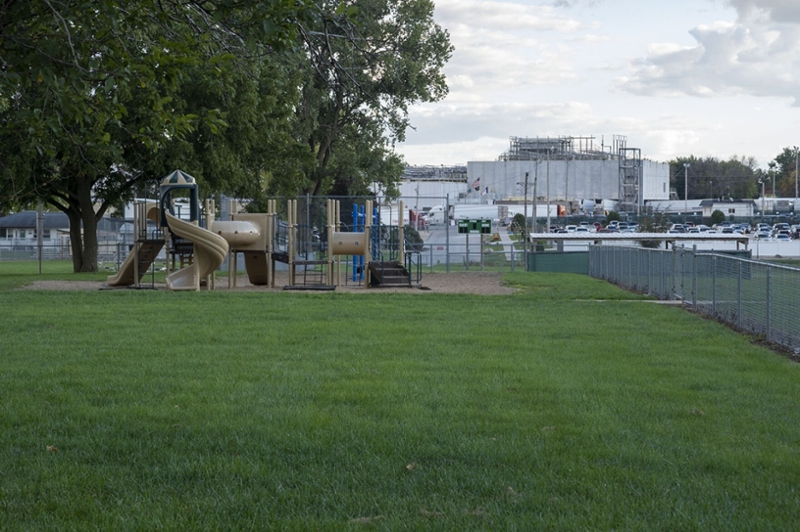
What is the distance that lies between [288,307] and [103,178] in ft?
68.5

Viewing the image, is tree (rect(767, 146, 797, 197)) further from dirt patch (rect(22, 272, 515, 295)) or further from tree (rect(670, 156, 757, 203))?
dirt patch (rect(22, 272, 515, 295))

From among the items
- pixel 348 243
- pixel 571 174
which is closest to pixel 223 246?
pixel 348 243

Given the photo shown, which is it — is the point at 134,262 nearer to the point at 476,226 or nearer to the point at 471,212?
the point at 476,226

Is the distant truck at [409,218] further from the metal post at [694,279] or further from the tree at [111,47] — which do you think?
the tree at [111,47]

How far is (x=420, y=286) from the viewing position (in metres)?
28.5

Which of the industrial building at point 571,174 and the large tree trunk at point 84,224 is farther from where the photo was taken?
the industrial building at point 571,174

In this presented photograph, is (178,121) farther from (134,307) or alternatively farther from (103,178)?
(103,178)

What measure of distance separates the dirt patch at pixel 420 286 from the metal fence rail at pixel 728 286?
370 cm

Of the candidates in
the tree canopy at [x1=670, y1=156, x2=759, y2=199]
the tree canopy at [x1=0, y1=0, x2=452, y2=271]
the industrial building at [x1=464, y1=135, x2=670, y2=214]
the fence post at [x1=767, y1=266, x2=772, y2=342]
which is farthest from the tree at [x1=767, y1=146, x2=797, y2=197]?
the fence post at [x1=767, y1=266, x2=772, y2=342]

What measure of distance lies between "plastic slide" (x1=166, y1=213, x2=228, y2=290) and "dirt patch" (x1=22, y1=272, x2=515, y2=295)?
3.37ft

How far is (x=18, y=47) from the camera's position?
26.2 feet

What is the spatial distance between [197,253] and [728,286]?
1423cm

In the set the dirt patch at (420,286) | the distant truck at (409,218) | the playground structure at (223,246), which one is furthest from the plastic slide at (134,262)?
the distant truck at (409,218)

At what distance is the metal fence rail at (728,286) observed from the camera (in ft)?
44.2
